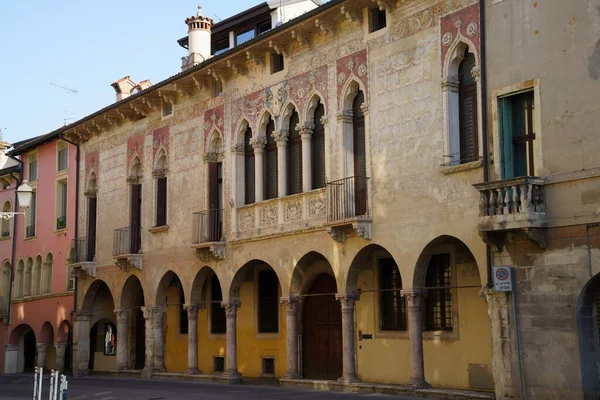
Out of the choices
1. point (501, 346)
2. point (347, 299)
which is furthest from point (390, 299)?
point (501, 346)

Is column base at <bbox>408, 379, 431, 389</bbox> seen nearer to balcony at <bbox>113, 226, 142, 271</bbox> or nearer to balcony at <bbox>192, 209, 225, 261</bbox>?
balcony at <bbox>192, 209, 225, 261</bbox>

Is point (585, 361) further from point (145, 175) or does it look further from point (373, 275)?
point (145, 175)

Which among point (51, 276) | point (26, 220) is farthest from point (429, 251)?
point (26, 220)

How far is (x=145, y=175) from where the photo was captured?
3070 cm

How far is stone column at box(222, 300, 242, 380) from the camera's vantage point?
25.9m

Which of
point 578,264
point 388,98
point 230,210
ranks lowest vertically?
point 578,264

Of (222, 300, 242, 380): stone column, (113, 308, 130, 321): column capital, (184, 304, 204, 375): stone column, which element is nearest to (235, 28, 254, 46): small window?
(113, 308, 130, 321): column capital

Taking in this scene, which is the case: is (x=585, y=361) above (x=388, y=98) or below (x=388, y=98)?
below

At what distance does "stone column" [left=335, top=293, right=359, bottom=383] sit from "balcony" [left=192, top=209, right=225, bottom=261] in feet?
17.4

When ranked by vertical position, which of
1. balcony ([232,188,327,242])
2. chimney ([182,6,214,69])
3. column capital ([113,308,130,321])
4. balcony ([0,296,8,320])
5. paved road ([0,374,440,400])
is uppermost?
chimney ([182,6,214,69])

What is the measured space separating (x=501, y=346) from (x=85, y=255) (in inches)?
787

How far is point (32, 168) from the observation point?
40438 mm

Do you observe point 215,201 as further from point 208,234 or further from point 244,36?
point 244,36

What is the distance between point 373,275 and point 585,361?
317 inches
